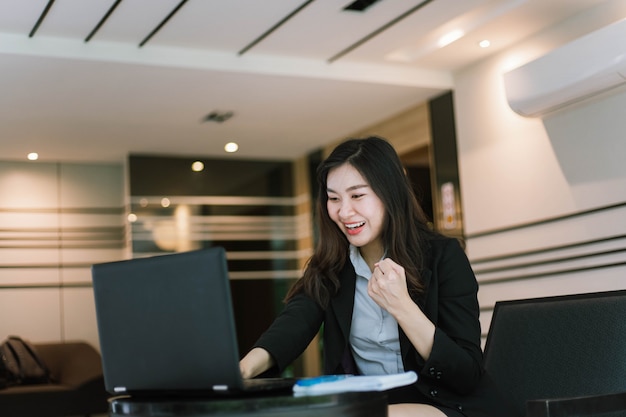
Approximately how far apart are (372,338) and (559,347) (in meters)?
0.51

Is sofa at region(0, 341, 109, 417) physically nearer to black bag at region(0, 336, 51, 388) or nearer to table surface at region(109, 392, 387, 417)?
black bag at region(0, 336, 51, 388)

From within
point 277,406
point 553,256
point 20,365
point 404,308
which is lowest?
point 20,365

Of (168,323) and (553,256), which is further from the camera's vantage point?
(553,256)

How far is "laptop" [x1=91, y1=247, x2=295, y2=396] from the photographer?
1.54 m

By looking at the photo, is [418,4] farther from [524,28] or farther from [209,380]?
[209,380]

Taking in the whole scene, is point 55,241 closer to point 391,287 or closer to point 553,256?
point 553,256

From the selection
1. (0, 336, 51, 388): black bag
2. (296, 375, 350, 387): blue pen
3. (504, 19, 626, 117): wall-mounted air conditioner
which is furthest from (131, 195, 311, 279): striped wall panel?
(296, 375, 350, 387): blue pen

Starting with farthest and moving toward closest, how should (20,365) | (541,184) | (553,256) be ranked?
(20,365) → (541,184) → (553,256)

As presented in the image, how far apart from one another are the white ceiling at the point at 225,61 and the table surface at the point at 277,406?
3.24 meters

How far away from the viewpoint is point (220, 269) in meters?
1.53

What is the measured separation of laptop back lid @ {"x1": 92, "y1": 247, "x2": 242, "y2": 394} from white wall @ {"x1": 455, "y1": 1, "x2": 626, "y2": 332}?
3.60 meters

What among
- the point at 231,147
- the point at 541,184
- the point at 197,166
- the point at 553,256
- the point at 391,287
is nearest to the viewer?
Answer: the point at 391,287

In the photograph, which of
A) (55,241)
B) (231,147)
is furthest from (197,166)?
(55,241)

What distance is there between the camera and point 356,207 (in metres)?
2.18
